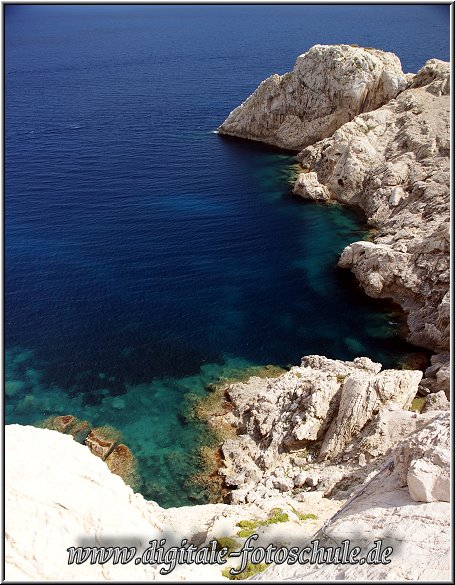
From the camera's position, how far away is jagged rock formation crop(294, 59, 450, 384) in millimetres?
60469

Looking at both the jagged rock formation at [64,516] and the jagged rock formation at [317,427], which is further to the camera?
the jagged rock formation at [317,427]

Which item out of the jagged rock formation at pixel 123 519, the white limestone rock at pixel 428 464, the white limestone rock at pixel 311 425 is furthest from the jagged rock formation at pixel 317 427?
the jagged rock formation at pixel 123 519

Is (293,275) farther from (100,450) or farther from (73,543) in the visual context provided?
(73,543)

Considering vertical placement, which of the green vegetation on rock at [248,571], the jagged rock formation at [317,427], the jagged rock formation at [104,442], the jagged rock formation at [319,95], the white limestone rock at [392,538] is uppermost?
the jagged rock formation at [319,95]

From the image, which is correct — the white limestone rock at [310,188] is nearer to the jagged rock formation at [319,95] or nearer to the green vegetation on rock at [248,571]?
the jagged rock formation at [319,95]

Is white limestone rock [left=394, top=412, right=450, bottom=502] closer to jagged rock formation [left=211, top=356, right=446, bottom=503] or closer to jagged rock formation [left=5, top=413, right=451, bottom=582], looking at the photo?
jagged rock formation [left=5, top=413, right=451, bottom=582]

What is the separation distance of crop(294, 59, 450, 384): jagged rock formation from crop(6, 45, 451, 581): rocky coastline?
25 cm

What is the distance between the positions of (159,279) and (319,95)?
6472cm

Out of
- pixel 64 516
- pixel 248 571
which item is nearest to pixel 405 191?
pixel 248 571

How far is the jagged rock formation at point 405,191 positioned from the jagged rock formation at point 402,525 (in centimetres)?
2495

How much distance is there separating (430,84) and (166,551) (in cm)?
10008

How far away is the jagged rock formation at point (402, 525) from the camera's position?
19.2 m

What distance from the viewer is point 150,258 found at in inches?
2867

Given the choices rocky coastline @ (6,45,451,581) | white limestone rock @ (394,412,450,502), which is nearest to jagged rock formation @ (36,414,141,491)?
Result: rocky coastline @ (6,45,451,581)
